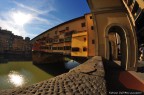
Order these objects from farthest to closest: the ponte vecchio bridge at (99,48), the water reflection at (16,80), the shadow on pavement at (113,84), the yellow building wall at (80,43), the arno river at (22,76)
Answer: the yellow building wall at (80,43)
the arno river at (22,76)
the water reflection at (16,80)
the shadow on pavement at (113,84)
the ponte vecchio bridge at (99,48)

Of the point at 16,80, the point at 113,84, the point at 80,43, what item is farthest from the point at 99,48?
the point at 16,80

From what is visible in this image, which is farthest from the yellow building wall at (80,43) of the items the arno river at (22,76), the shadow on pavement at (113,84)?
the shadow on pavement at (113,84)

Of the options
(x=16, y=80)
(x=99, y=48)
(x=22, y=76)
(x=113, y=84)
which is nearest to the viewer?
(x=113, y=84)

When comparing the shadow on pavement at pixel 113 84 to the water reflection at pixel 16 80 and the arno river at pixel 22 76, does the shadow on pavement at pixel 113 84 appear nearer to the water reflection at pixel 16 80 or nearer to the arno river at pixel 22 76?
the arno river at pixel 22 76

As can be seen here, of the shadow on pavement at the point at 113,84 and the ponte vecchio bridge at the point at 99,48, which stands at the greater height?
the ponte vecchio bridge at the point at 99,48

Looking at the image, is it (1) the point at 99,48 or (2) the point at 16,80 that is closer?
(1) the point at 99,48

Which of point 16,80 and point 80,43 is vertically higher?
point 80,43

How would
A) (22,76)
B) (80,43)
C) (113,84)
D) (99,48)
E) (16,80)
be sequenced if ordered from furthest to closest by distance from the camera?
(22,76)
(16,80)
(80,43)
(99,48)
(113,84)

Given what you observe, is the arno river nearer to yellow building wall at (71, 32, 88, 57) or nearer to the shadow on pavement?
yellow building wall at (71, 32, 88, 57)

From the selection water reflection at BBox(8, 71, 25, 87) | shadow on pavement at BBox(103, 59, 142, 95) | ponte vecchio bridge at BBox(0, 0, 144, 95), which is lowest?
water reflection at BBox(8, 71, 25, 87)

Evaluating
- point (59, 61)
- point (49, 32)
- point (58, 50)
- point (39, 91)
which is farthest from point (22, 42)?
point (39, 91)

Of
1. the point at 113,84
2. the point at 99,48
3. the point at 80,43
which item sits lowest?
the point at 113,84

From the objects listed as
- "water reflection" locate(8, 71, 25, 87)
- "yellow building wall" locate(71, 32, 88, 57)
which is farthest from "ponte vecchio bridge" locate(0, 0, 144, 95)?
"water reflection" locate(8, 71, 25, 87)

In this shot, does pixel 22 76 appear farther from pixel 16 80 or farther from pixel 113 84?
pixel 113 84
